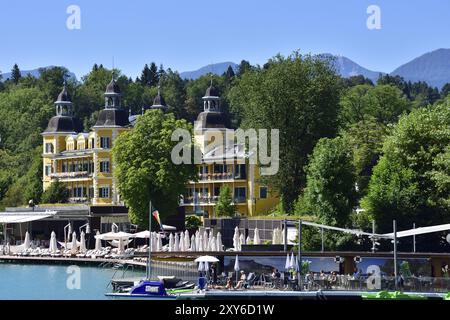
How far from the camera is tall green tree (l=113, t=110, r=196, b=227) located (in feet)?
220

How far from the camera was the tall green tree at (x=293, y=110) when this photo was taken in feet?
222

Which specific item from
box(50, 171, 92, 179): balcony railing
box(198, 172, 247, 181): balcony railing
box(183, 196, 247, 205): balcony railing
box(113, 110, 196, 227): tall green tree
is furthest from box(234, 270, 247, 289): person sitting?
box(50, 171, 92, 179): balcony railing

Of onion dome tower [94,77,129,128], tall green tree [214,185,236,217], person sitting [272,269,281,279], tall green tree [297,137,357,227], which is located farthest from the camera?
onion dome tower [94,77,129,128]

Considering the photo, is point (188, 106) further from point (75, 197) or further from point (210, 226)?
point (210, 226)

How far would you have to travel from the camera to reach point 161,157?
67812 mm

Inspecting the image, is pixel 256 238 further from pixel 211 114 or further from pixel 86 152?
pixel 86 152

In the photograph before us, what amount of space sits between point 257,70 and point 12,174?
38.4m

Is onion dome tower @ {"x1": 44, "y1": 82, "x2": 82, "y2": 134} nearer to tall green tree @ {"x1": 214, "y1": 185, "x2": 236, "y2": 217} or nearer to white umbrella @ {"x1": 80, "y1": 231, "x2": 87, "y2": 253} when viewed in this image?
tall green tree @ {"x1": 214, "y1": 185, "x2": 236, "y2": 217}

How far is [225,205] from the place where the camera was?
75.9 metres

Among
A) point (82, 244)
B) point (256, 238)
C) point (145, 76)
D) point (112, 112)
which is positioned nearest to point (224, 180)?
point (112, 112)

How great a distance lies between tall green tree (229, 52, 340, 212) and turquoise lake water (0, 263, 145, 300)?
45.4ft

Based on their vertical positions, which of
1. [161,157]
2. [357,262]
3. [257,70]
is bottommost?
[357,262]

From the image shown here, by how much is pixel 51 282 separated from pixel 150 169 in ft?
50.9
